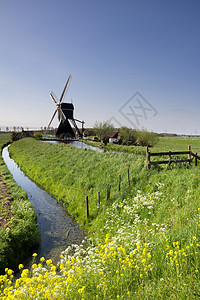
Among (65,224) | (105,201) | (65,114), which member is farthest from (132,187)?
(65,114)

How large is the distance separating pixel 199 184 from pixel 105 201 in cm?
565

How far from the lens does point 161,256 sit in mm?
4551

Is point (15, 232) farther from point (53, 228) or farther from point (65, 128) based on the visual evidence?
point (65, 128)

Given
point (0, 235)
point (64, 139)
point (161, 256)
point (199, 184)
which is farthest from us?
point (64, 139)

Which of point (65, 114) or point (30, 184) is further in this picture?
point (65, 114)

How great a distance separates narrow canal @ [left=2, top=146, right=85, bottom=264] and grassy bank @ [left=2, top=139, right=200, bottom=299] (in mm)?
565

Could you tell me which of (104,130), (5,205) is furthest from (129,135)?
(5,205)

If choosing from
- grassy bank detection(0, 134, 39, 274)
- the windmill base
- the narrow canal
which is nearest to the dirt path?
grassy bank detection(0, 134, 39, 274)

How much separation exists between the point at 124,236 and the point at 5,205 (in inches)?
312

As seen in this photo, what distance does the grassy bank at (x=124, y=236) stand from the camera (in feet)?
12.5

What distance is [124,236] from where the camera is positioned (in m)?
Result: 7.38

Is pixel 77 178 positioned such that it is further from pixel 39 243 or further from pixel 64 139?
pixel 64 139

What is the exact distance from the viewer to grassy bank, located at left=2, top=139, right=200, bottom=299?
381cm

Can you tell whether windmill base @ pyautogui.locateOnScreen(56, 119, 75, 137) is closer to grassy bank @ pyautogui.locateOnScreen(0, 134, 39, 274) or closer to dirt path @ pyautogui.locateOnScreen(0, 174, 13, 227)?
dirt path @ pyautogui.locateOnScreen(0, 174, 13, 227)
